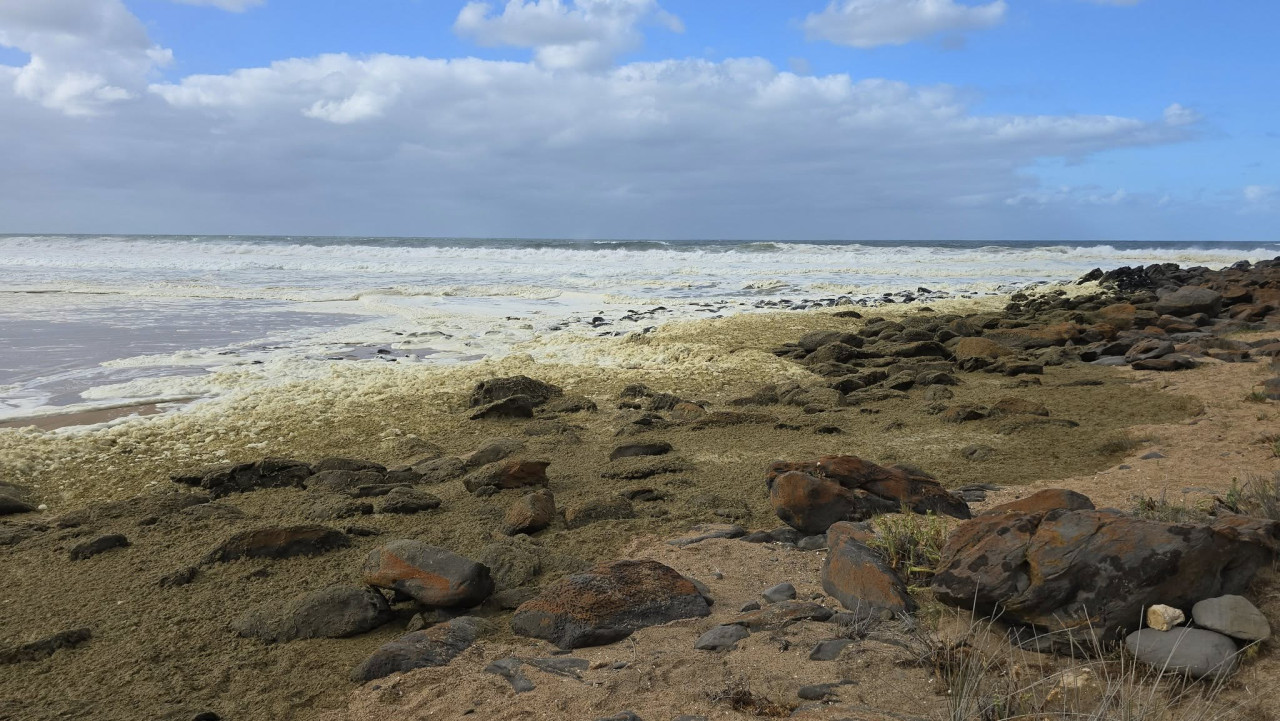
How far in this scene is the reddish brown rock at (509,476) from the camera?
5.65 meters

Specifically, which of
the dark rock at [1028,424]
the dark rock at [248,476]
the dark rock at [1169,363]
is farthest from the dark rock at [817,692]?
the dark rock at [1169,363]

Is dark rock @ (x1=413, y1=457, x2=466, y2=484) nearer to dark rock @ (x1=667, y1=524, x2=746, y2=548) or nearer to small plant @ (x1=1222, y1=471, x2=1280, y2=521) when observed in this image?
dark rock @ (x1=667, y1=524, x2=746, y2=548)

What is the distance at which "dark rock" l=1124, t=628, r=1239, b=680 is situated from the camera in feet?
8.95

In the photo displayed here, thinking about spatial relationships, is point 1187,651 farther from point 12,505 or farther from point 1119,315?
point 1119,315

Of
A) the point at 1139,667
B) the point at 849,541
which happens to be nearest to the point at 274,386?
the point at 849,541

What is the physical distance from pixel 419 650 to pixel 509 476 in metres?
2.41

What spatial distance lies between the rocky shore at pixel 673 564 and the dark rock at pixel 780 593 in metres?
0.02

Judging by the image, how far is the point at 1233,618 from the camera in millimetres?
2842

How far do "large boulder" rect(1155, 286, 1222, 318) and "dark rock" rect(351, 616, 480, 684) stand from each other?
13.8m

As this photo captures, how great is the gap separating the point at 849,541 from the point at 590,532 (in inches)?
61.2

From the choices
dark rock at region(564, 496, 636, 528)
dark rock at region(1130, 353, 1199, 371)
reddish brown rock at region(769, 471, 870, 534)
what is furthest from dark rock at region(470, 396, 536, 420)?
dark rock at region(1130, 353, 1199, 371)

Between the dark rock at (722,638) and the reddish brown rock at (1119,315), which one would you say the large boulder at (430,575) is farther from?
the reddish brown rock at (1119,315)

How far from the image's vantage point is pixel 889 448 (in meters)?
6.61

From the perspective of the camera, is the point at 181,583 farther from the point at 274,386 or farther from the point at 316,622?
the point at 274,386
